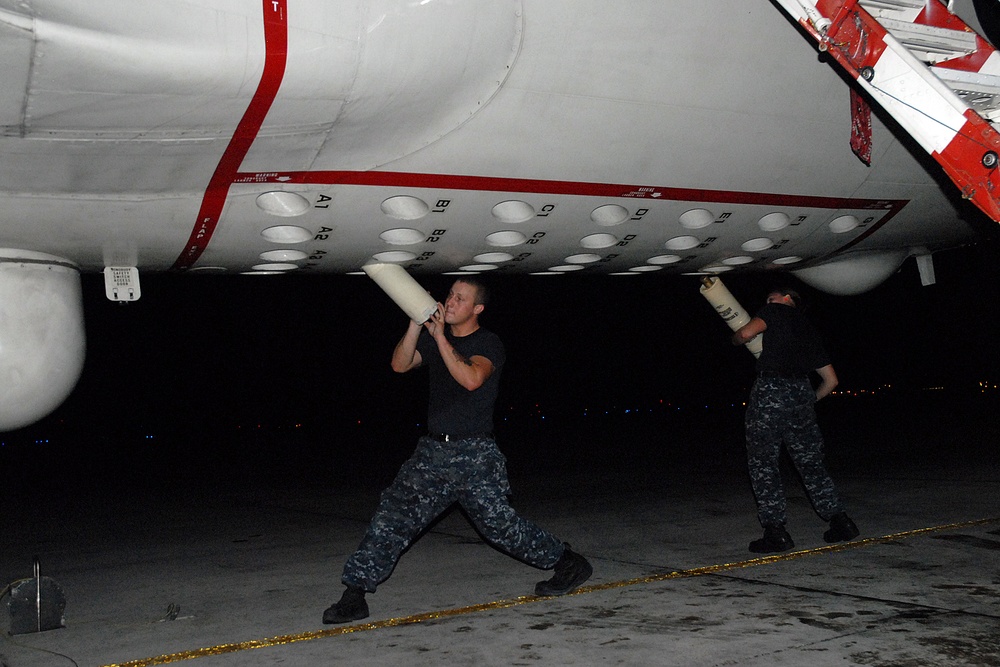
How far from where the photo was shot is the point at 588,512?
8.57m

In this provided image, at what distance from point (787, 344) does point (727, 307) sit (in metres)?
0.70

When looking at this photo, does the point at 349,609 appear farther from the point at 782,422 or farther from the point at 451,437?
the point at 782,422

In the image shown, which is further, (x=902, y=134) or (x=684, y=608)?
(x=902, y=134)

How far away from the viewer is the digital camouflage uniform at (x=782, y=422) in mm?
6270

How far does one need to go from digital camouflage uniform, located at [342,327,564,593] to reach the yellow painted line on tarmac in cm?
24

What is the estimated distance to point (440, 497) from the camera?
4.94 meters

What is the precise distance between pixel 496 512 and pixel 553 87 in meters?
2.16

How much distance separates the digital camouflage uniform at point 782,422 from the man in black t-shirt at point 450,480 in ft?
6.01

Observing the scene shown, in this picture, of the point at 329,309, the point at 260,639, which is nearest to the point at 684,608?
the point at 260,639

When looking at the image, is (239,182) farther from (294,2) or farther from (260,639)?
(260,639)

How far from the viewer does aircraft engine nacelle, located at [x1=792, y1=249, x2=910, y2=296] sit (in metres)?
7.25

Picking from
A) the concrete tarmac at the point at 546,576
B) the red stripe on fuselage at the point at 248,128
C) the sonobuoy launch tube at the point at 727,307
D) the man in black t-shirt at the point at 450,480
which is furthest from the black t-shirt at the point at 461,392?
the sonobuoy launch tube at the point at 727,307

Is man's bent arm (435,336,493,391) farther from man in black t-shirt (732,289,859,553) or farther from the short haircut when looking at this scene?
man in black t-shirt (732,289,859,553)

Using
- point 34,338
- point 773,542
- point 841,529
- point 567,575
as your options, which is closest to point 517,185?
point 567,575
